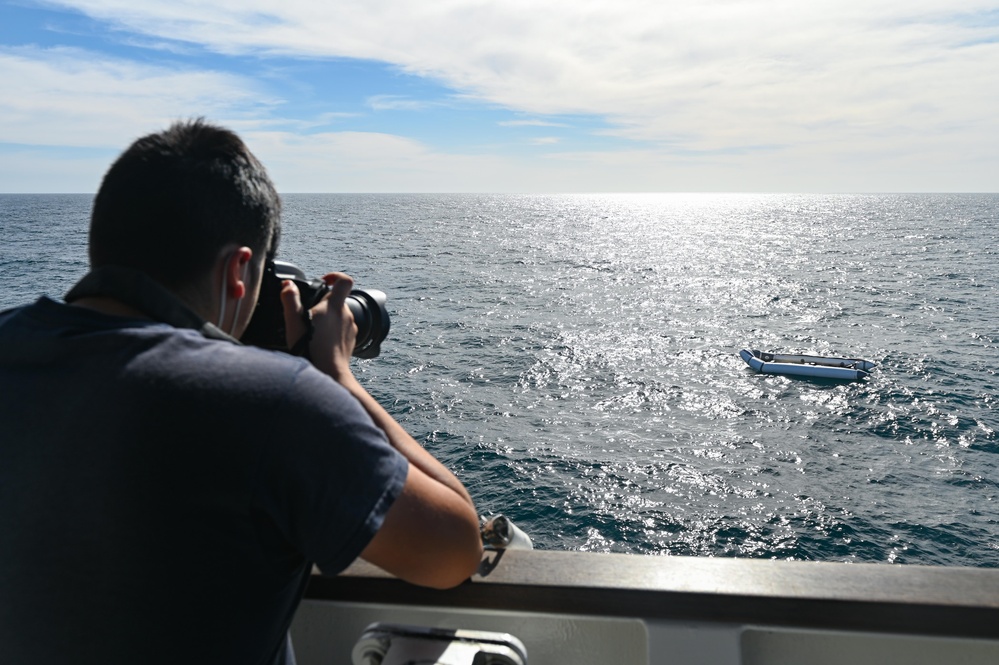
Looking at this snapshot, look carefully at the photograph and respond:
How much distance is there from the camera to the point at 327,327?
1.70 metres

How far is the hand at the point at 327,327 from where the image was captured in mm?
1659

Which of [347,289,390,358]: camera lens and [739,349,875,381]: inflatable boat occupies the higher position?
[347,289,390,358]: camera lens

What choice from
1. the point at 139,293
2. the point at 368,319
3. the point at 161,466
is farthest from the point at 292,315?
the point at 161,466

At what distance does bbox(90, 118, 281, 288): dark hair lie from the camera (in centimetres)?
123

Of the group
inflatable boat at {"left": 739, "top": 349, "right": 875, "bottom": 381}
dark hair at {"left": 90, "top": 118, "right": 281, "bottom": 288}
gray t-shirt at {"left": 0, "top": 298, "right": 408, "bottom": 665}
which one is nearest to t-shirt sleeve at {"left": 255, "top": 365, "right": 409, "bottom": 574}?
gray t-shirt at {"left": 0, "top": 298, "right": 408, "bottom": 665}

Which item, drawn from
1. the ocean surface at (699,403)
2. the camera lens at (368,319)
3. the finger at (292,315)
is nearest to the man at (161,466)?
the finger at (292,315)

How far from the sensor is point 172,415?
1063 millimetres

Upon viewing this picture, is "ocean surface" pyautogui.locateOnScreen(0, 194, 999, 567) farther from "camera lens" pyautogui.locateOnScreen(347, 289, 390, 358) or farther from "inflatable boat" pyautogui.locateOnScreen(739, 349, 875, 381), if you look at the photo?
"camera lens" pyautogui.locateOnScreen(347, 289, 390, 358)

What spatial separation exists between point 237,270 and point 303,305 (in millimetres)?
427

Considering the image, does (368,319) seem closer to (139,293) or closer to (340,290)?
(340,290)

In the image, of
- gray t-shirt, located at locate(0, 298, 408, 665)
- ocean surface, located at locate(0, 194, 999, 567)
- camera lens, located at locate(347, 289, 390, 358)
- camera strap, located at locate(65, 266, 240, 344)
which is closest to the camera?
gray t-shirt, located at locate(0, 298, 408, 665)

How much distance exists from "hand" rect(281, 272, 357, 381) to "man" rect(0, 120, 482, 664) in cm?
41

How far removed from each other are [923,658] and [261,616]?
5.12 ft

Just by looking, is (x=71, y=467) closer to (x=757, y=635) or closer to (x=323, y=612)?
(x=323, y=612)
